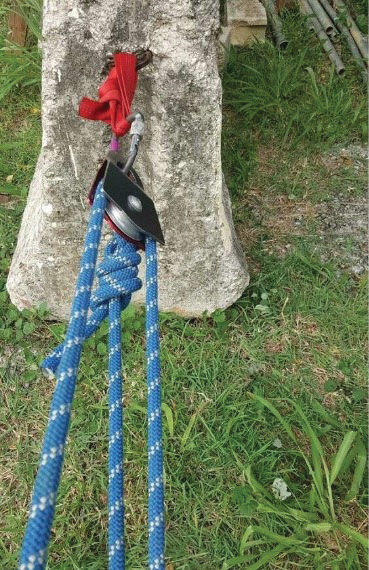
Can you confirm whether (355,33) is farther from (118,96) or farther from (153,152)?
(118,96)

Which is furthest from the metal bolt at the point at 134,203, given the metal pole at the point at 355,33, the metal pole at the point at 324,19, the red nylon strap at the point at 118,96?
the metal pole at the point at 324,19

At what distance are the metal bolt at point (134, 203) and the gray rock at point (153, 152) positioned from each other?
519 millimetres

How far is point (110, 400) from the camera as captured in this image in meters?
1.09

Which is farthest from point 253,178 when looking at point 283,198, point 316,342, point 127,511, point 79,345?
point 79,345

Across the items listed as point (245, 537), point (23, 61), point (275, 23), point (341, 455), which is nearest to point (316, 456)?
point (341, 455)

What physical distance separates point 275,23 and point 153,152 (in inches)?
81.1

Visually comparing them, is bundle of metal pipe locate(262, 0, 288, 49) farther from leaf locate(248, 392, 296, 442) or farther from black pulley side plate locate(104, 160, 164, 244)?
black pulley side plate locate(104, 160, 164, 244)

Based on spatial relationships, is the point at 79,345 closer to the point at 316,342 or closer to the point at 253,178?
the point at 316,342

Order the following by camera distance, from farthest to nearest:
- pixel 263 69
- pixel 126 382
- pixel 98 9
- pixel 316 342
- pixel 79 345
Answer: pixel 263 69 < pixel 316 342 < pixel 126 382 < pixel 98 9 < pixel 79 345

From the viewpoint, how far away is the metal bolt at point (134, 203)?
1.11 meters

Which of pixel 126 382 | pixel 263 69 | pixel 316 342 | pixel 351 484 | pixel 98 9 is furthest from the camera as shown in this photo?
pixel 263 69

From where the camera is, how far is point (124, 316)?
197cm

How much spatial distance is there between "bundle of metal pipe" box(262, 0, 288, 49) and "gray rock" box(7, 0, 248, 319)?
155 cm

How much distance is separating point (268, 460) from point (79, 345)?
3.25 ft
